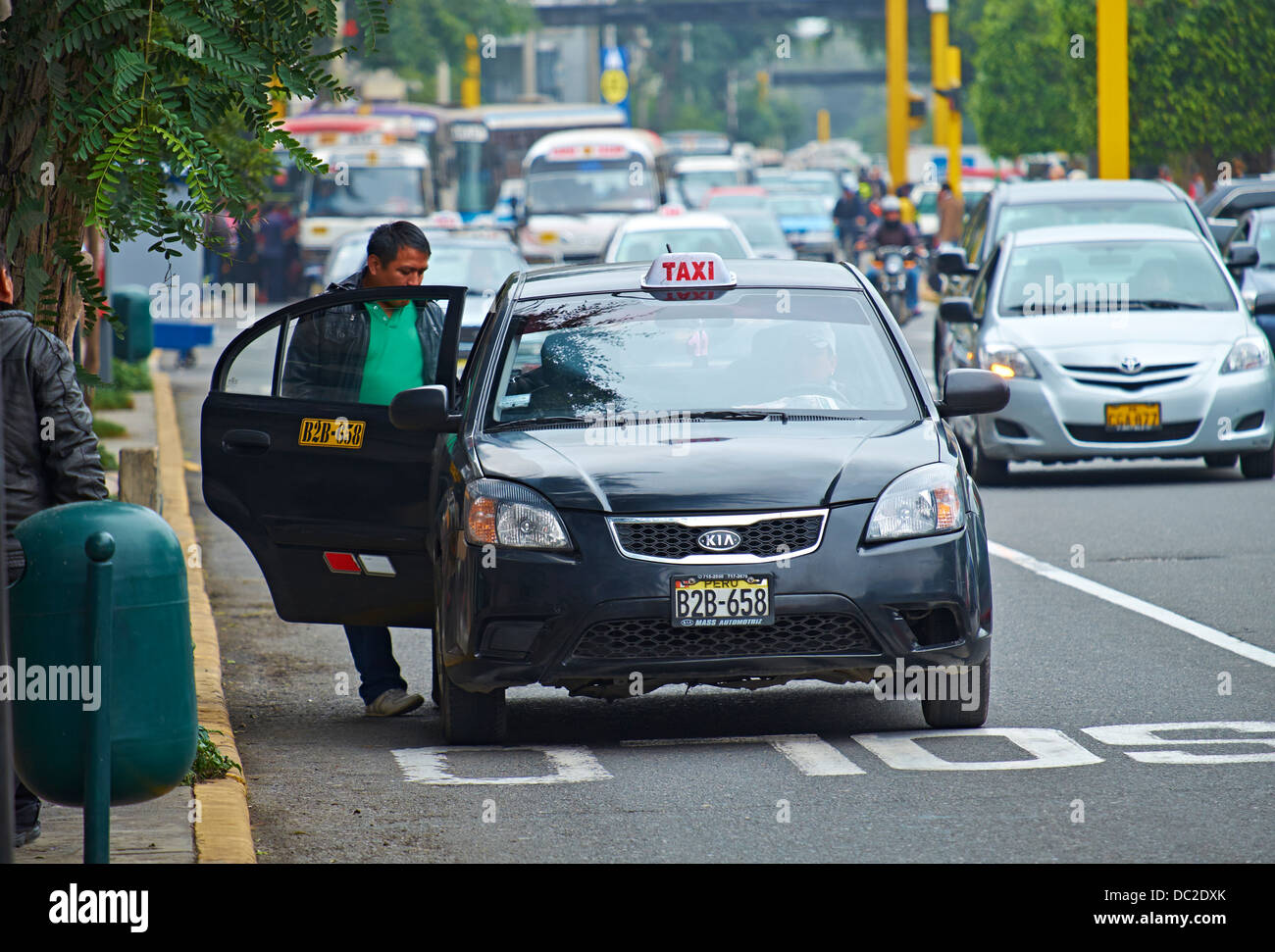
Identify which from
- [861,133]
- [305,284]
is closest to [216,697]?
[305,284]

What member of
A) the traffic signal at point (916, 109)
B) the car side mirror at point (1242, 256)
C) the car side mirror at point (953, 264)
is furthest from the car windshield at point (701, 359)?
the traffic signal at point (916, 109)

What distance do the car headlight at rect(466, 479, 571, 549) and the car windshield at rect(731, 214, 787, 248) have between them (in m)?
24.6

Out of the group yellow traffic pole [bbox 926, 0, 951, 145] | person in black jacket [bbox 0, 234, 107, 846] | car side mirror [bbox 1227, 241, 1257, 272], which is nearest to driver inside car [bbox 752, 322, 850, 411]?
person in black jacket [bbox 0, 234, 107, 846]

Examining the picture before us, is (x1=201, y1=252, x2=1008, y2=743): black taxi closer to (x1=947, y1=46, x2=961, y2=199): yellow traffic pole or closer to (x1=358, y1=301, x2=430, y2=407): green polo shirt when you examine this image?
(x1=358, y1=301, x2=430, y2=407): green polo shirt

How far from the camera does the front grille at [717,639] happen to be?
7320 millimetres

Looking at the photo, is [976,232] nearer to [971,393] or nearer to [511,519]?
[971,393]

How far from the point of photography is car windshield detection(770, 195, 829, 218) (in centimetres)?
4847

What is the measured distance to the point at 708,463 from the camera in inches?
292

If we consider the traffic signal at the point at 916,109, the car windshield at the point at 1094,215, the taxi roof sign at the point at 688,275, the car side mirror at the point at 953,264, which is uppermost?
the traffic signal at the point at 916,109

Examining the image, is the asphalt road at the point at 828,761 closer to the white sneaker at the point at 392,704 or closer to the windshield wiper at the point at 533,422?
the white sneaker at the point at 392,704

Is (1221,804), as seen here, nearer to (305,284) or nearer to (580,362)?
(580,362)

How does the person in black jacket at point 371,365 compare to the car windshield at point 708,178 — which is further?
the car windshield at point 708,178

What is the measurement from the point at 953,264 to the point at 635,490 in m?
10.2

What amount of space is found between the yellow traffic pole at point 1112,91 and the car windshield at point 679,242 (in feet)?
16.6
